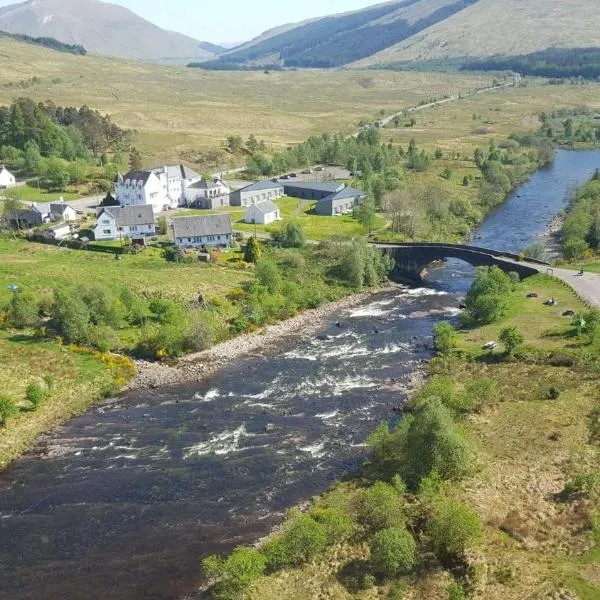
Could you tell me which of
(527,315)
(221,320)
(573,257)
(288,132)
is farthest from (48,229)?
(288,132)

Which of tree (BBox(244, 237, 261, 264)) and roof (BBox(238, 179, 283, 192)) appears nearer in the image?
tree (BBox(244, 237, 261, 264))

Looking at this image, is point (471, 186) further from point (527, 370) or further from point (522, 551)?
point (522, 551)

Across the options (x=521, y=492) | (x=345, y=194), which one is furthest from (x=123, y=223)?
(x=521, y=492)

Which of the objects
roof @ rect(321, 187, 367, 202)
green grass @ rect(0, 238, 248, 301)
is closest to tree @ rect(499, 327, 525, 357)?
green grass @ rect(0, 238, 248, 301)

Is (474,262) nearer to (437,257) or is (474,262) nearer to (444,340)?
(437,257)

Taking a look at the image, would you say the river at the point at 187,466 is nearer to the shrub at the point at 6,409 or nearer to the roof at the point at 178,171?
the shrub at the point at 6,409

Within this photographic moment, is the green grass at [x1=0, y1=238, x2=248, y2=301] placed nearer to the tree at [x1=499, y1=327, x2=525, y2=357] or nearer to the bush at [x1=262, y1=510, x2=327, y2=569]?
the tree at [x1=499, y1=327, x2=525, y2=357]
